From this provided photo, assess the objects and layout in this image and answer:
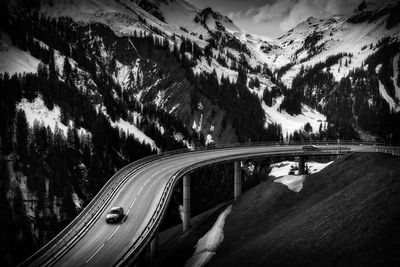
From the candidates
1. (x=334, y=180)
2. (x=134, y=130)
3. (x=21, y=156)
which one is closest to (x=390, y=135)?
(x=134, y=130)

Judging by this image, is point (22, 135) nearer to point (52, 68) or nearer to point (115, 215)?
point (52, 68)

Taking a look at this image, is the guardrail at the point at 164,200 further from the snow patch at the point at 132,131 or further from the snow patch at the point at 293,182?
the snow patch at the point at 132,131

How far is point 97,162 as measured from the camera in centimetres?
13200

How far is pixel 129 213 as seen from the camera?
4881 cm

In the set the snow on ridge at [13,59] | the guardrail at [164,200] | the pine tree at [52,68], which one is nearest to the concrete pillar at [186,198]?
the guardrail at [164,200]

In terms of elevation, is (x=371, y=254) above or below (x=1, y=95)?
below

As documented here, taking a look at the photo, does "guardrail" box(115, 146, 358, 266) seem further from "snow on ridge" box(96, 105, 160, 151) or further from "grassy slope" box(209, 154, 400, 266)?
"snow on ridge" box(96, 105, 160, 151)

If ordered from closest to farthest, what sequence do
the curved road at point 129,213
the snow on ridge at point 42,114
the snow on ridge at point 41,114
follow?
the curved road at point 129,213, the snow on ridge at point 42,114, the snow on ridge at point 41,114

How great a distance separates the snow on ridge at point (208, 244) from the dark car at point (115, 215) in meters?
11.8

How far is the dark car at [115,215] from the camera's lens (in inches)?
1781

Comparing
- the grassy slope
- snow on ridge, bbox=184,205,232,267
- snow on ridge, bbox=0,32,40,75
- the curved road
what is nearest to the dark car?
the curved road

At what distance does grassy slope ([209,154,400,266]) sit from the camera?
2978cm

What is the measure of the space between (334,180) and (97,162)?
97.5m

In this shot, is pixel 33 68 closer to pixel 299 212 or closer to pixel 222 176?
pixel 222 176
